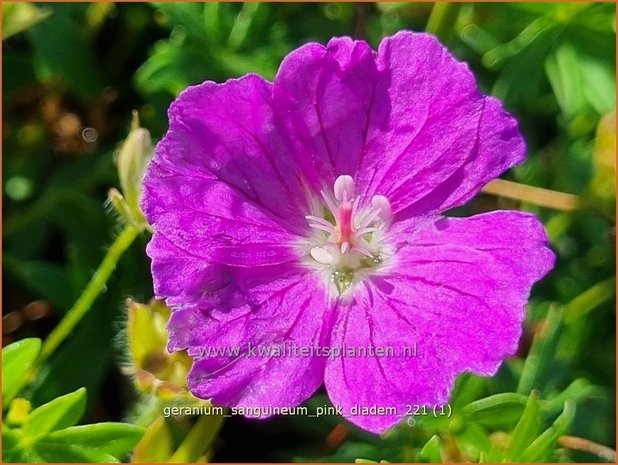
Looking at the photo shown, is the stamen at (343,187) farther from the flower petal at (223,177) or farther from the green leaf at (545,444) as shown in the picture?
the green leaf at (545,444)

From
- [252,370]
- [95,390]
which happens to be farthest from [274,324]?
[95,390]

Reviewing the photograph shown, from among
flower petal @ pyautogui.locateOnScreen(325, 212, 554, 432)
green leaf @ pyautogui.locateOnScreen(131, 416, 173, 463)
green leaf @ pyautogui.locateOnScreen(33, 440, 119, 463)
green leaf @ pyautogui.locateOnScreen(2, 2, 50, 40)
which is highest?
green leaf @ pyautogui.locateOnScreen(2, 2, 50, 40)

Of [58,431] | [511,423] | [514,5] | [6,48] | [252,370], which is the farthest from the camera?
[6,48]

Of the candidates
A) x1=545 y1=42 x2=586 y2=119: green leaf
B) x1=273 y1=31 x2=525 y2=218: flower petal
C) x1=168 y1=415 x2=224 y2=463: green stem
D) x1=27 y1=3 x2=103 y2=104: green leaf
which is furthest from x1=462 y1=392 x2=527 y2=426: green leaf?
x1=27 y1=3 x2=103 y2=104: green leaf

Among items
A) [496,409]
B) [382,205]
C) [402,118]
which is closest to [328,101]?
[402,118]

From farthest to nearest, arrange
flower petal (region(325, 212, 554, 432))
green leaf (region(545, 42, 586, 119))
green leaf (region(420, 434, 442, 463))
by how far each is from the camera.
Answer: green leaf (region(545, 42, 586, 119))
green leaf (region(420, 434, 442, 463))
flower petal (region(325, 212, 554, 432))

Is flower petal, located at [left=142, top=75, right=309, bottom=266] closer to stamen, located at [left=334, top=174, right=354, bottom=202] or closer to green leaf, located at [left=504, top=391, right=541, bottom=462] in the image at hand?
stamen, located at [left=334, top=174, right=354, bottom=202]

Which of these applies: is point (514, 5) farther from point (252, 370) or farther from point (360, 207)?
point (252, 370)

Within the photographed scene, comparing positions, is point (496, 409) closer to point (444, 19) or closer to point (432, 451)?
point (432, 451)
